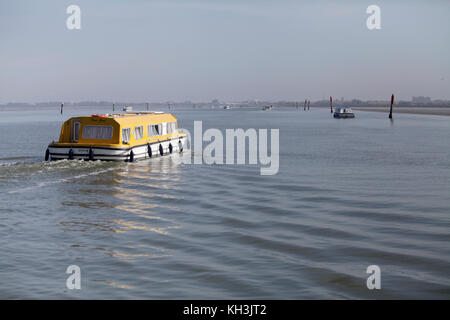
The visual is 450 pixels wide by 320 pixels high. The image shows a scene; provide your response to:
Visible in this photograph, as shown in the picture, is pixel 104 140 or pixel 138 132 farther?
pixel 138 132

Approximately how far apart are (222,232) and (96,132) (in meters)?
19.5

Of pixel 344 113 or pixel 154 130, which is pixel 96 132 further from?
pixel 344 113

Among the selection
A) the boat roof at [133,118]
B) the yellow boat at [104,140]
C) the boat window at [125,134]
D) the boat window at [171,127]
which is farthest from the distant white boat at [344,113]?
the boat window at [125,134]

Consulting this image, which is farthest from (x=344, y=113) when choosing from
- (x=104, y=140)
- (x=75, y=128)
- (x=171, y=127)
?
(x=104, y=140)

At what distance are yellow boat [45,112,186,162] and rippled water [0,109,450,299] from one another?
1.50 m

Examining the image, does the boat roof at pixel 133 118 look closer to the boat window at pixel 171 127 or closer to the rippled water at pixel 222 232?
the boat window at pixel 171 127

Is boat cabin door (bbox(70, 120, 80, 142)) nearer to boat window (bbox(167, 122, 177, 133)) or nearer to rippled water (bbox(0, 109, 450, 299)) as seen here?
rippled water (bbox(0, 109, 450, 299))

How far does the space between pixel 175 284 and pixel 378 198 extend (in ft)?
44.1

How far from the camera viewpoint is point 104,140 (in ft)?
114

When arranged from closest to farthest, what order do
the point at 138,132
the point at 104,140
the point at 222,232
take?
the point at 222,232
the point at 104,140
the point at 138,132

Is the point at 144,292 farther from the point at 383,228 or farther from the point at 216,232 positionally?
the point at 383,228

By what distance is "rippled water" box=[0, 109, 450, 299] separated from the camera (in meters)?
12.2

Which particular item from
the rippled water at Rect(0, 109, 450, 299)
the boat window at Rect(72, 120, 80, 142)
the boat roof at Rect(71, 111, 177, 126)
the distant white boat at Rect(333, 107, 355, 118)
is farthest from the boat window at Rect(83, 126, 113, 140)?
the distant white boat at Rect(333, 107, 355, 118)
